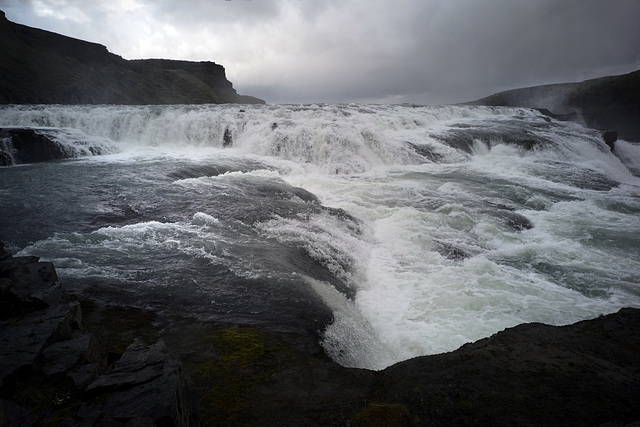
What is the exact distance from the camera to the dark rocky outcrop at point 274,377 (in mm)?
2250

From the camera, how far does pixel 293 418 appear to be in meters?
2.59

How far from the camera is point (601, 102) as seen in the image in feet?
129

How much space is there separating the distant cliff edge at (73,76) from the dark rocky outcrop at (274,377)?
40.7 m

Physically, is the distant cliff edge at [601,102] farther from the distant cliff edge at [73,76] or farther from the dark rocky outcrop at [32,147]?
Answer: the distant cliff edge at [73,76]

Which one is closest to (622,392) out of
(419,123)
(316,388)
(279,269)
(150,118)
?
(316,388)

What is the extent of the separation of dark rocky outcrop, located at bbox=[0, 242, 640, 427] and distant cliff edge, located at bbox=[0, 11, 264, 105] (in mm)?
40673

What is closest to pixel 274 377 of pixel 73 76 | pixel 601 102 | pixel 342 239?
pixel 342 239

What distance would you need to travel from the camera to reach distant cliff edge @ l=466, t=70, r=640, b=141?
35.8 metres

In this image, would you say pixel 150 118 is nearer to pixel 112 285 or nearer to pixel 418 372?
pixel 112 285

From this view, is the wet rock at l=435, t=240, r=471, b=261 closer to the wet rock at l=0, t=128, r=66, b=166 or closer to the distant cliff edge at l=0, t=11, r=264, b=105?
the wet rock at l=0, t=128, r=66, b=166

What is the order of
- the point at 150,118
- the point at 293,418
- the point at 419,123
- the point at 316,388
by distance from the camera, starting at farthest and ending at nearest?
the point at 419,123
the point at 150,118
the point at 316,388
the point at 293,418

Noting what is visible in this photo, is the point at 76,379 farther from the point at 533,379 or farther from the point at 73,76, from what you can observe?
the point at 73,76

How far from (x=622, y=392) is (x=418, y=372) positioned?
153 centimetres

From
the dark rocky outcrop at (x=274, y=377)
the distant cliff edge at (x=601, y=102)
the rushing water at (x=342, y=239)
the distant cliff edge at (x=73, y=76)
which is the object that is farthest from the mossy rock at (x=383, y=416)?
the distant cliff edge at (x=601, y=102)
